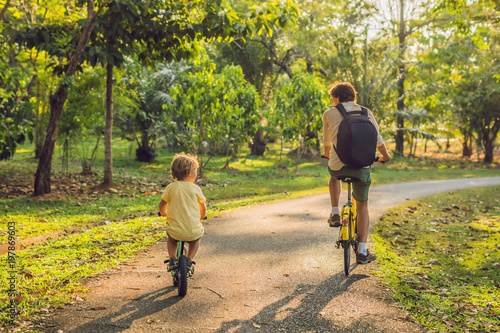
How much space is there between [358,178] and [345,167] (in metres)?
0.19

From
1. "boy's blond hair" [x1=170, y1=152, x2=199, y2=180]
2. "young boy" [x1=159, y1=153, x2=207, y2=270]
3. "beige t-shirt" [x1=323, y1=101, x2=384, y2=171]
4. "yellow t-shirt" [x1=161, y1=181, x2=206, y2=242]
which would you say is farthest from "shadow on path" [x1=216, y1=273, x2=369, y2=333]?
"boy's blond hair" [x1=170, y1=152, x2=199, y2=180]

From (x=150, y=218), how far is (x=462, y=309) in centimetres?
612

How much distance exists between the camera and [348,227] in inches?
201

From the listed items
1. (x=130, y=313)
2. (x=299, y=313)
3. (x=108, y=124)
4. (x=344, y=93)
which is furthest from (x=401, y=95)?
(x=130, y=313)

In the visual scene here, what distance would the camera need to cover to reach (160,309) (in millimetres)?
4117

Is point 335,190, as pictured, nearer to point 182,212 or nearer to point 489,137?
point 182,212

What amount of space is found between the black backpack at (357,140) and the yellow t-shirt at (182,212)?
1.59 m

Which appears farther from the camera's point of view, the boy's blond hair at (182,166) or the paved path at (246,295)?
the boy's blond hair at (182,166)

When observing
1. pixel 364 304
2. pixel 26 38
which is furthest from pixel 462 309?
pixel 26 38

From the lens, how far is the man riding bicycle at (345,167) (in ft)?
15.8

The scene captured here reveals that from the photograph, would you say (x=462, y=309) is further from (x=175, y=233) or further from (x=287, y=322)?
(x=175, y=233)

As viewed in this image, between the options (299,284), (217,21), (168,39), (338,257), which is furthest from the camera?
(168,39)

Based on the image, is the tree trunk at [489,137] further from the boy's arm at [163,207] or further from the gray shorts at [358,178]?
the boy's arm at [163,207]

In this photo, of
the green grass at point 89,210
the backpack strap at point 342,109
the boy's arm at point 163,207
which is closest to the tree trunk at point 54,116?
the green grass at point 89,210
